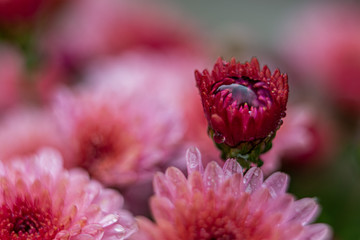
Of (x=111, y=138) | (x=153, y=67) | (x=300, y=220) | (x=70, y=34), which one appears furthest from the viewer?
(x=70, y=34)

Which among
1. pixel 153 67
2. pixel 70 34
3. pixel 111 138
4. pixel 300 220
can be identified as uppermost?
pixel 70 34

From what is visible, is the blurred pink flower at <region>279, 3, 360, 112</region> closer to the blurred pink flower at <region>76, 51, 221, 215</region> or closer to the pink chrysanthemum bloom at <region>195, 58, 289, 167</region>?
the blurred pink flower at <region>76, 51, 221, 215</region>

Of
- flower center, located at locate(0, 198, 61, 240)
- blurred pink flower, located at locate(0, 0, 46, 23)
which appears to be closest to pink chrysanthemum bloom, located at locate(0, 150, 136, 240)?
flower center, located at locate(0, 198, 61, 240)

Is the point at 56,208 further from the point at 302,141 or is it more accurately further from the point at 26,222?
the point at 302,141

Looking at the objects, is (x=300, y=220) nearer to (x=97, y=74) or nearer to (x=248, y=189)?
(x=248, y=189)

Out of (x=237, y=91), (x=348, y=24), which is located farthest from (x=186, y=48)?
(x=237, y=91)

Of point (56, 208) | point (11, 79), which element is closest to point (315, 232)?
point (56, 208)

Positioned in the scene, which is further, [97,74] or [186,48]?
[186,48]
